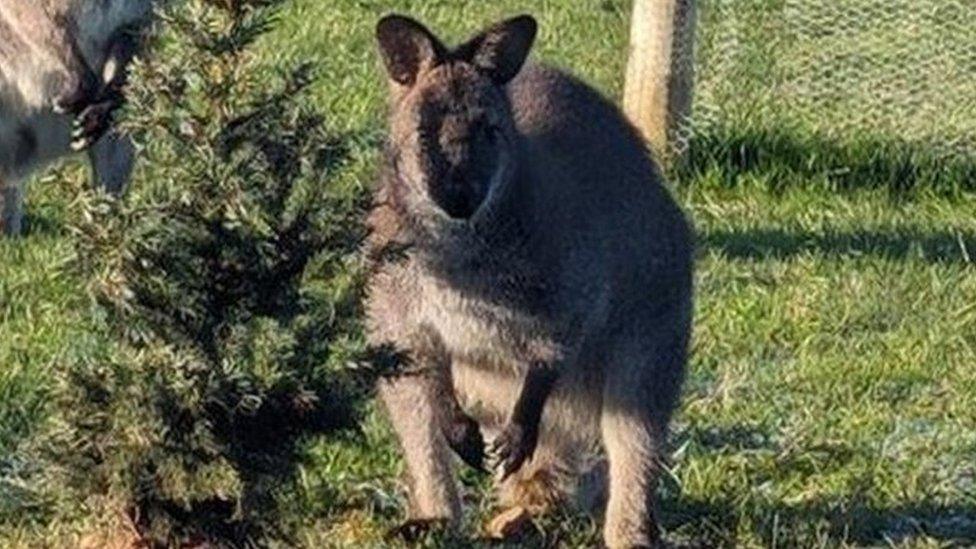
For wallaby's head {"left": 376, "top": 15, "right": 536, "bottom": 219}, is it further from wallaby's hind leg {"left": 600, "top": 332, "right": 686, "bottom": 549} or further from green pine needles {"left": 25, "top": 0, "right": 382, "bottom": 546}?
wallaby's hind leg {"left": 600, "top": 332, "right": 686, "bottom": 549}

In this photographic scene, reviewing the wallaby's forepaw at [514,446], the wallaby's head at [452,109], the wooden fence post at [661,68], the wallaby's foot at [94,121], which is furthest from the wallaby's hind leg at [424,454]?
the wooden fence post at [661,68]

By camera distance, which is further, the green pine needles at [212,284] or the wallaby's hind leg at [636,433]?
the wallaby's hind leg at [636,433]

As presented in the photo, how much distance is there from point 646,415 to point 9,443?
5.11 feet

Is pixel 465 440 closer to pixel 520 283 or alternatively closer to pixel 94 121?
pixel 520 283

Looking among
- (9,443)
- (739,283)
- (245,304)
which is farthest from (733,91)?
(245,304)

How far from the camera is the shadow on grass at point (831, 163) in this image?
10.3 m

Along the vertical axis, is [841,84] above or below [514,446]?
below

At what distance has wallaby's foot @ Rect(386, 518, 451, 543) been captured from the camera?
6.18 m

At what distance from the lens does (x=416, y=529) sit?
6.19m

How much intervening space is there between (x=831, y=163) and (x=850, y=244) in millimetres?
1050

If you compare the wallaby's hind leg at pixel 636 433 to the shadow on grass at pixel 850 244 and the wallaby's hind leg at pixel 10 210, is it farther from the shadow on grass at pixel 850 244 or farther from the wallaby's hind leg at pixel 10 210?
the wallaby's hind leg at pixel 10 210

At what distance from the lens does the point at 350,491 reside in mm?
6617

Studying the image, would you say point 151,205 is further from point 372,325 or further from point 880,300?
point 880,300

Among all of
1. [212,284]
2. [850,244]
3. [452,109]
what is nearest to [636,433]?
[452,109]
